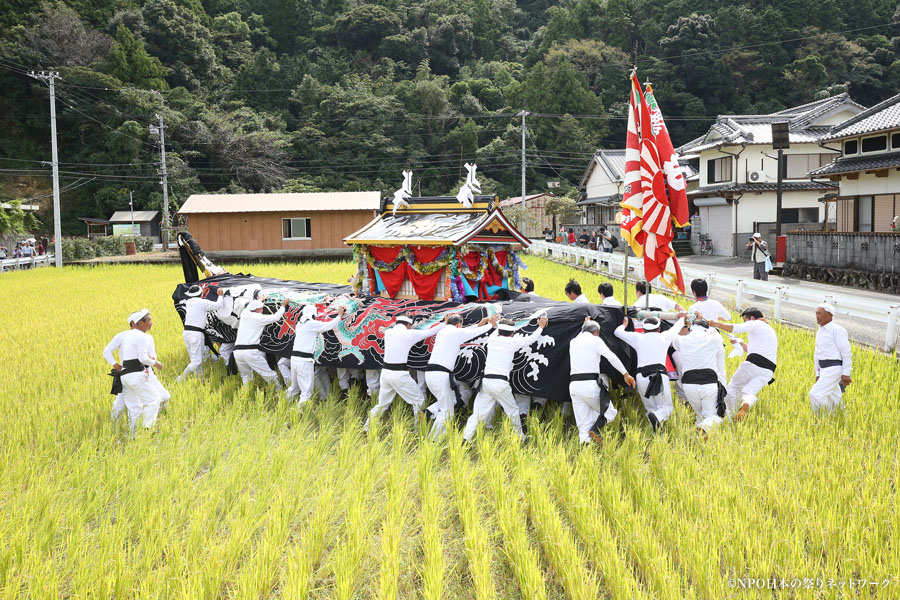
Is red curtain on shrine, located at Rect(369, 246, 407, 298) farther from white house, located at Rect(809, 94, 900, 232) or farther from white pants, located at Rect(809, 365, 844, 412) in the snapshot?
white house, located at Rect(809, 94, 900, 232)

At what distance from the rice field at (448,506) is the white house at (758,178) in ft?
75.0

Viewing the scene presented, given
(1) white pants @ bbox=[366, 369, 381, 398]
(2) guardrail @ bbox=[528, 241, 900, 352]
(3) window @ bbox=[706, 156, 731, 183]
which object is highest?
(3) window @ bbox=[706, 156, 731, 183]

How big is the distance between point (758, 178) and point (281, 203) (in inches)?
868

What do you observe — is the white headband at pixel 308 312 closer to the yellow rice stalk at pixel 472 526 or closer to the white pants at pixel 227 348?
the white pants at pixel 227 348

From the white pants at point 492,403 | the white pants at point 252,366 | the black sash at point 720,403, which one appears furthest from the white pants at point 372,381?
the black sash at point 720,403

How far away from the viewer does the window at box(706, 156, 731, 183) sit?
29953 millimetres

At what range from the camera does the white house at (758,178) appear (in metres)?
28.6

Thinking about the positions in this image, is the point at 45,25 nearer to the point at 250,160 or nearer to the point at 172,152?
the point at 172,152

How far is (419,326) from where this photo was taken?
790 cm

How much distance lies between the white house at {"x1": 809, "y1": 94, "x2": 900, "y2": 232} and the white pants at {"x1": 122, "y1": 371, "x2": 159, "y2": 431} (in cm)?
2002

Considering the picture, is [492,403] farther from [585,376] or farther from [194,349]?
[194,349]

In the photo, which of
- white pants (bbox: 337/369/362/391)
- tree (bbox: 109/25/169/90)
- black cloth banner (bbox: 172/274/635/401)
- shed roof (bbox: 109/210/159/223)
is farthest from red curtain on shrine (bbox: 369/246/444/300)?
tree (bbox: 109/25/169/90)

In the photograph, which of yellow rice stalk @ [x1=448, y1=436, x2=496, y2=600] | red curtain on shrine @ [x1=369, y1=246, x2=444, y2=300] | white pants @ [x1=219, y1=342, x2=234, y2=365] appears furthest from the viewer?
red curtain on shrine @ [x1=369, y1=246, x2=444, y2=300]

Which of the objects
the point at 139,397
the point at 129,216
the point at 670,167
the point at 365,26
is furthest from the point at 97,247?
the point at 365,26
